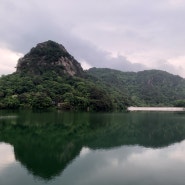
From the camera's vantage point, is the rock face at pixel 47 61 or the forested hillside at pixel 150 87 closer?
the rock face at pixel 47 61

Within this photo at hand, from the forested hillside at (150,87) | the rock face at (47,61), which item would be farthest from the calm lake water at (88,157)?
the forested hillside at (150,87)

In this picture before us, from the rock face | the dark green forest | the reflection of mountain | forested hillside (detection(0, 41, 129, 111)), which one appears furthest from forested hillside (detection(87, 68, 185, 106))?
the reflection of mountain

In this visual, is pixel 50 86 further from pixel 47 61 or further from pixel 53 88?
pixel 47 61

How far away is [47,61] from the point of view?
110625 mm

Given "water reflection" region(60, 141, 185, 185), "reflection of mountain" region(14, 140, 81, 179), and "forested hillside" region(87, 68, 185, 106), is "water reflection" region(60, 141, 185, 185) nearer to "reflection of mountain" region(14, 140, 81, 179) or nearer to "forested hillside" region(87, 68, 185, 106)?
"reflection of mountain" region(14, 140, 81, 179)

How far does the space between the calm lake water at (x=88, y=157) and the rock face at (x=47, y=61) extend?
237ft

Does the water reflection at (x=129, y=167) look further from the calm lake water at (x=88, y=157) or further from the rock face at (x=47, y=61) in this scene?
the rock face at (x=47, y=61)

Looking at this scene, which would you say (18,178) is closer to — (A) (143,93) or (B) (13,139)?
(B) (13,139)

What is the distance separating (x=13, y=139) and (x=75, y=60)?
326 feet

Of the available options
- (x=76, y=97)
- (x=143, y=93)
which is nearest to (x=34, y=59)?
(x=76, y=97)

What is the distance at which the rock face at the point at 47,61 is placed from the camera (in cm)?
10723

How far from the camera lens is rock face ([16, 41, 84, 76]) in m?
107

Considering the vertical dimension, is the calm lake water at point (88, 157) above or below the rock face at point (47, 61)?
below

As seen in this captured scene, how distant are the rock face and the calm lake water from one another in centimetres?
7237
